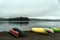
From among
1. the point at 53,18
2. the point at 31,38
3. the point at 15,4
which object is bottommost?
the point at 31,38

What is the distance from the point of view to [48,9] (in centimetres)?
121

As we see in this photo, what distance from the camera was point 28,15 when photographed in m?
1.19

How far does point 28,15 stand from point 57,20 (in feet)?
0.82

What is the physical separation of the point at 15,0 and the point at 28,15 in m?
0.16

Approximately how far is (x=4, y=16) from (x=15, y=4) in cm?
13

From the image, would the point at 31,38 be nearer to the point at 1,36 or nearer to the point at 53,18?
the point at 1,36

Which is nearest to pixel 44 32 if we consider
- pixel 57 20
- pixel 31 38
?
pixel 31 38

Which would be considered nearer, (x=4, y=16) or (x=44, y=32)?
(x=44, y=32)

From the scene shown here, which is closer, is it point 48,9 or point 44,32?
point 44,32

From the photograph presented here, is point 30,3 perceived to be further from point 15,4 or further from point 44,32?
point 44,32

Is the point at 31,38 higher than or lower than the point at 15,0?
lower

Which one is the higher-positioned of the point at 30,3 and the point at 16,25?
the point at 30,3

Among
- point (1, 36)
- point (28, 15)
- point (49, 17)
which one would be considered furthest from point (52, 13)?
point (1, 36)

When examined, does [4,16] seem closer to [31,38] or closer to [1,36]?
[1,36]
